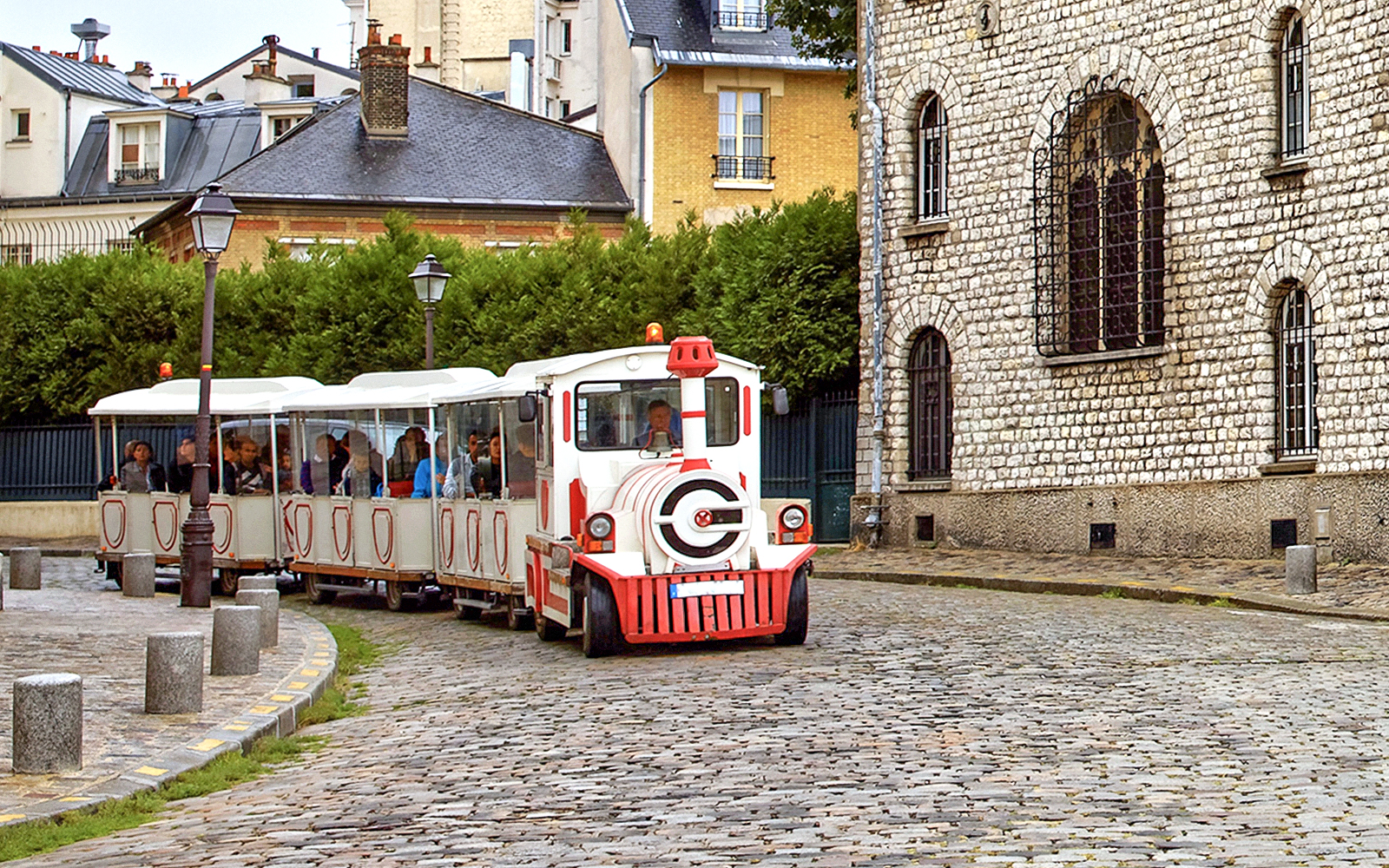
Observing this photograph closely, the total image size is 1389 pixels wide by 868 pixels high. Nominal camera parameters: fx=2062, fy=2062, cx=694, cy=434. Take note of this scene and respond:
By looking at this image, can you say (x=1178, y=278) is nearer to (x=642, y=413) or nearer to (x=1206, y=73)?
(x=1206, y=73)

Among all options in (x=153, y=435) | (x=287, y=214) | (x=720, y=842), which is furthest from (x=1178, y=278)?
(x=287, y=214)

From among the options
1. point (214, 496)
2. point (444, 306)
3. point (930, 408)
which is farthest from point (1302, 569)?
point (444, 306)

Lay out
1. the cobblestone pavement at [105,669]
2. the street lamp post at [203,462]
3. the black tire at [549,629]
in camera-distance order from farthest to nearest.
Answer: the street lamp post at [203,462], the black tire at [549,629], the cobblestone pavement at [105,669]

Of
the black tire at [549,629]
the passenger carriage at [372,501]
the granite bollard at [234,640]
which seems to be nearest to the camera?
the granite bollard at [234,640]

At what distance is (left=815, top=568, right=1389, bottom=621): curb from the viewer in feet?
60.8

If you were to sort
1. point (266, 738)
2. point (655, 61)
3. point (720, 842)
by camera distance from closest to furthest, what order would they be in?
point (720, 842)
point (266, 738)
point (655, 61)

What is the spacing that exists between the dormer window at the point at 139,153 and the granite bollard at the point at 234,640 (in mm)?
40090

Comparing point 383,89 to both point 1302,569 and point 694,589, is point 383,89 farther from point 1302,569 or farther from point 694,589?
point 694,589

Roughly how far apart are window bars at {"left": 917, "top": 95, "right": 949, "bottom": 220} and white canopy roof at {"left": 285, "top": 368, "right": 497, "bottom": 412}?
9336 millimetres

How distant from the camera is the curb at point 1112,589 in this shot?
60.8 ft

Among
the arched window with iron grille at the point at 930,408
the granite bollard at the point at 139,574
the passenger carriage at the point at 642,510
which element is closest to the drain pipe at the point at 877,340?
the arched window with iron grille at the point at 930,408

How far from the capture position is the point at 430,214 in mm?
42500

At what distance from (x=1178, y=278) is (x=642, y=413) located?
1074cm

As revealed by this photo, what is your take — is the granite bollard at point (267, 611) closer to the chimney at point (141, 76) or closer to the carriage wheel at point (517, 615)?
the carriage wheel at point (517, 615)
